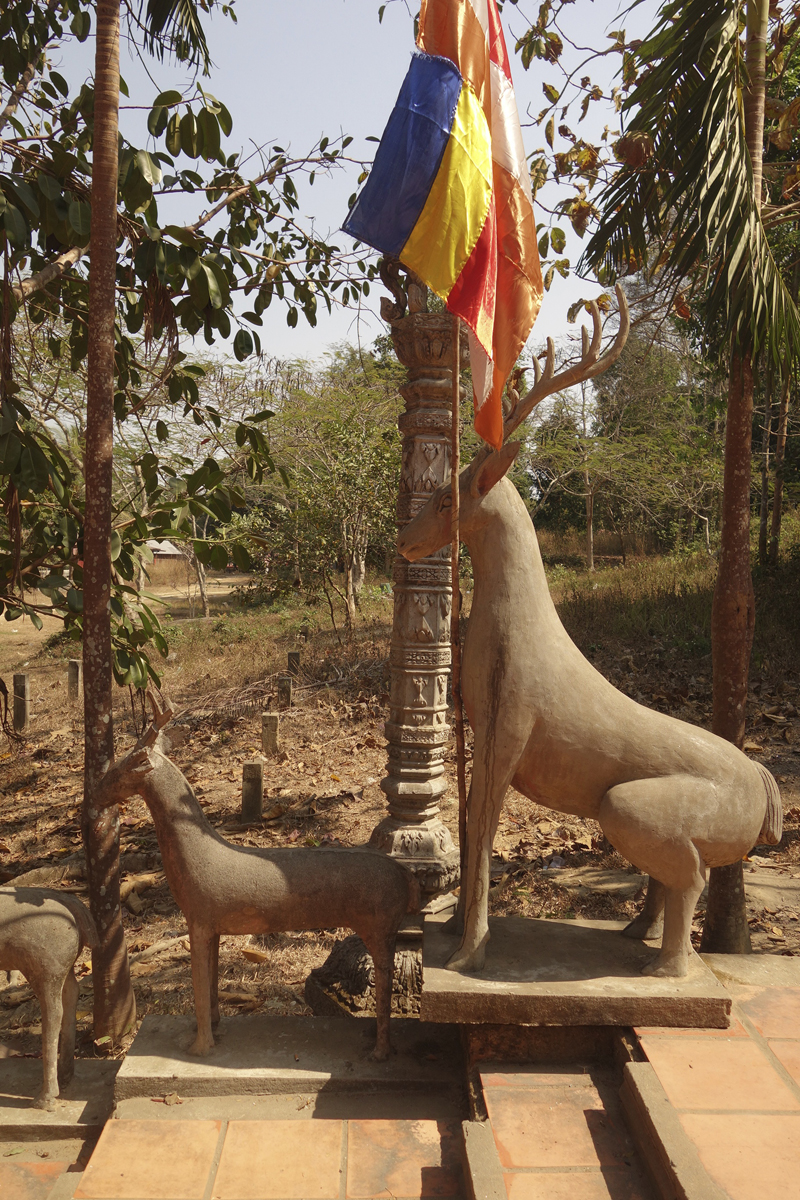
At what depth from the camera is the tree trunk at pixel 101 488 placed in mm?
3512

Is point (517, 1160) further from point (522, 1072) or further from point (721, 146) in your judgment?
point (721, 146)

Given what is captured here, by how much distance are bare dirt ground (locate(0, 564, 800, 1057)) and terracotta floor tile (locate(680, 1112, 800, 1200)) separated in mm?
2334

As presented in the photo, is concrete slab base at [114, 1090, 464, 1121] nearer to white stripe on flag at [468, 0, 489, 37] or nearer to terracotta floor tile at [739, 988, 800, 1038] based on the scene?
terracotta floor tile at [739, 988, 800, 1038]

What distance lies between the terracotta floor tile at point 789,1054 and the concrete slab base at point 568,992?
0.16 metres

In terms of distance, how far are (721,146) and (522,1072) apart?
3.81 m

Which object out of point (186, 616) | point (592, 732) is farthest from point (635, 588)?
point (186, 616)

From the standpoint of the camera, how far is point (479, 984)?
2.81 metres

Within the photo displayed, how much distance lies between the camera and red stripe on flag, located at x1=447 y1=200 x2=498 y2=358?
2986 millimetres

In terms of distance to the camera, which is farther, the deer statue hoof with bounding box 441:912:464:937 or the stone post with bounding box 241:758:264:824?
the stone post with bounding box 241:758:264:824

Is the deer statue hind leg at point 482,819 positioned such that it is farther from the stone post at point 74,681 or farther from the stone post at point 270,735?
the stone post at point 74,681

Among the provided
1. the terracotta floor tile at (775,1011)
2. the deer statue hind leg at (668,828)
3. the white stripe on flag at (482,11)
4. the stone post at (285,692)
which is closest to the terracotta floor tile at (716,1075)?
the terracotta floor tile at (775,1011)

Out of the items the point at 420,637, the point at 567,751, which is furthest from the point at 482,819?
the point at 420,637

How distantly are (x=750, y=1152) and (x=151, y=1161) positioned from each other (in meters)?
1.79

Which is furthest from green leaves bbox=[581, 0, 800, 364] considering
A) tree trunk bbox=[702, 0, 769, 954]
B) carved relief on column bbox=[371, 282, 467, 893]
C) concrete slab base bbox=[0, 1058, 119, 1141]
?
concrete slab base bbox=[0, 1058, 119, 1141]
